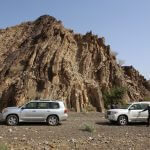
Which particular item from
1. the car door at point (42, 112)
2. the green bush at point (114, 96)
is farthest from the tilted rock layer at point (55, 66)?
the car door at point (42, 112)

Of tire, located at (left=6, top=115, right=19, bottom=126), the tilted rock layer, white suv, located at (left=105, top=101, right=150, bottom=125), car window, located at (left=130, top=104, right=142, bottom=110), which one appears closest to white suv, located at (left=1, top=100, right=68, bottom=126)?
tire, located at (left=6, top=115, right=19, bottom=126)

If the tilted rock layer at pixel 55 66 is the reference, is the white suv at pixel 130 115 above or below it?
below

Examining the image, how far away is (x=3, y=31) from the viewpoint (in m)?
56.3

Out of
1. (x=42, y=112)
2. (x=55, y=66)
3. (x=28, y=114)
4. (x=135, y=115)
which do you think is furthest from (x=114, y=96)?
(x=28, y=114)

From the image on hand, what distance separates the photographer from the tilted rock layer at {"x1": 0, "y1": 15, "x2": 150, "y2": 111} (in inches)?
1732

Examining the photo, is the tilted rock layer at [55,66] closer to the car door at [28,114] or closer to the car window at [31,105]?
the car window at [31,105]

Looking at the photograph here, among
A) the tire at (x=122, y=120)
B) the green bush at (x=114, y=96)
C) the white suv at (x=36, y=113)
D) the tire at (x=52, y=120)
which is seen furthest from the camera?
the green bush at (x=114, y=96)

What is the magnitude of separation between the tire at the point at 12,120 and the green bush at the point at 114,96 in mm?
23595

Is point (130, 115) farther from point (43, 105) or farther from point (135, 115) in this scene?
point (43, 105)

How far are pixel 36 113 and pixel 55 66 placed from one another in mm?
20408

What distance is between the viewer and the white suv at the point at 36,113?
25.7 m

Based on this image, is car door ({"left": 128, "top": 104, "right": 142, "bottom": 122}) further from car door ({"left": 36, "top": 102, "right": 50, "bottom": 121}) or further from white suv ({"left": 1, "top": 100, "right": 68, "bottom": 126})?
car door ({"left": 36, "top": 102, "right": 50, "bottom": 121})

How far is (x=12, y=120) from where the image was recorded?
2566 centimetres

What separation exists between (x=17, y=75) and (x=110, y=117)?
68.8 feet
